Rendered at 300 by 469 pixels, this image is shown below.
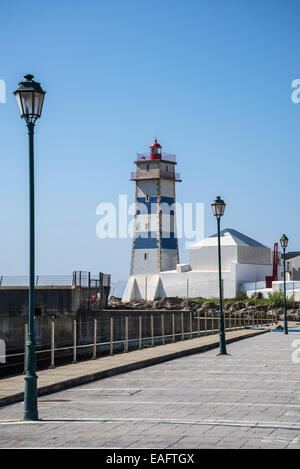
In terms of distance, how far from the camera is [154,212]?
253ft

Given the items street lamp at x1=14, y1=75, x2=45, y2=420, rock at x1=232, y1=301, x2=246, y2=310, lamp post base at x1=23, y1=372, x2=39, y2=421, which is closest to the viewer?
lamp post base at x1=23, y1=372, x2=39, y2=421

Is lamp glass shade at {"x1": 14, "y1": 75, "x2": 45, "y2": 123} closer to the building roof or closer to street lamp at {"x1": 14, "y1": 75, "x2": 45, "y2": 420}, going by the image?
street lamp at {"x1": 14, "y1": 75, "x2": 45, "y2": 420}

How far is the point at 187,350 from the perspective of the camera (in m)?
24.0

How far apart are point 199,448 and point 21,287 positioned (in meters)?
31.8

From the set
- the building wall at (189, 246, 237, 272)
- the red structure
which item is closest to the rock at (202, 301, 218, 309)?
the building wall at (189, 246, 237, 272)

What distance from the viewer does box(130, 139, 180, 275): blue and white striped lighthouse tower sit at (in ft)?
251

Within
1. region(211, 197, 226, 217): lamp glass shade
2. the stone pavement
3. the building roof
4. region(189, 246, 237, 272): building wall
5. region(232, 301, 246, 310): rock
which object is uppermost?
the building roof

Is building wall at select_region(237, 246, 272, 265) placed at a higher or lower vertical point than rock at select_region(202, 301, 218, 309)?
higher

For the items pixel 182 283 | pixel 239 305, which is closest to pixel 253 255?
pixel 182 283

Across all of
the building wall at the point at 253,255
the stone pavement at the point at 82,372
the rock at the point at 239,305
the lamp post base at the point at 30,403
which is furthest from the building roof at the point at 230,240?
the lamp post base at the point at 30,403

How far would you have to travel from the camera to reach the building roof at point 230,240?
266 feet

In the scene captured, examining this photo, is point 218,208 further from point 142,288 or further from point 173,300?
point 142,288

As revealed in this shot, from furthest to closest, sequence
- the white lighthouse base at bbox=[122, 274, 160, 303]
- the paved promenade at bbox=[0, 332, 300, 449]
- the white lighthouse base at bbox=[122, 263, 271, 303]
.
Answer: the white lighthouse base at bbox=[122, 274, 160, 303], the white lighthouse base at bbox=[122, 263, 271, 303], the paved promenade at bbox=[0, 332, 300, 449]

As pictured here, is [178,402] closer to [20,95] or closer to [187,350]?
[20,95]
